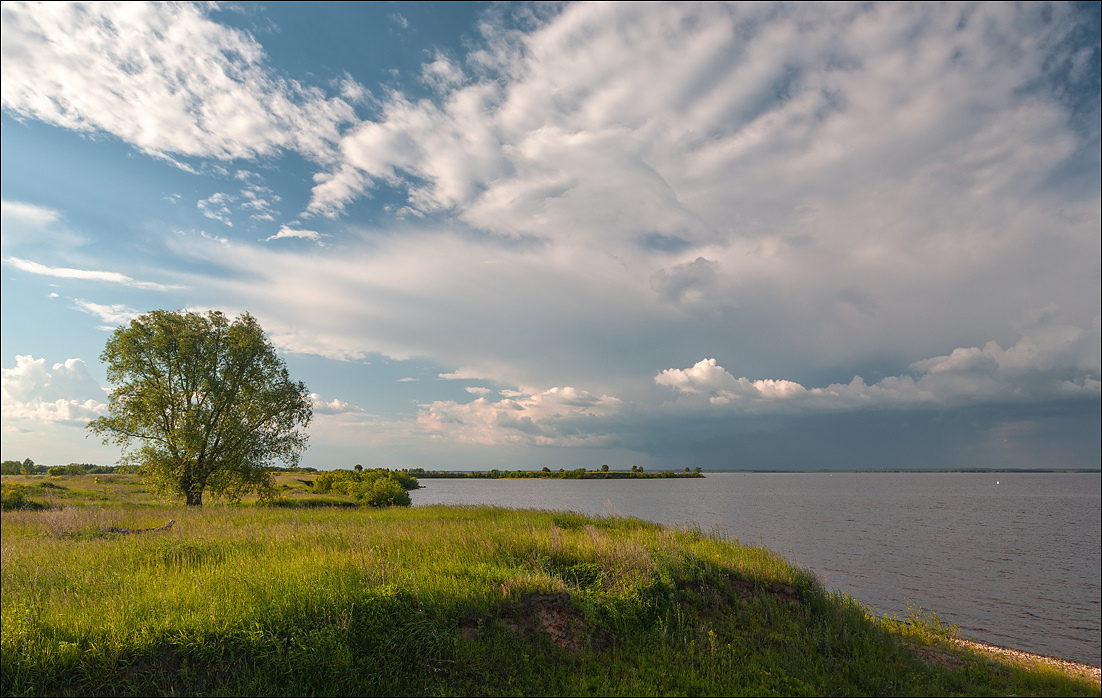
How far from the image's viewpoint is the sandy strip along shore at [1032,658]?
14.9 m

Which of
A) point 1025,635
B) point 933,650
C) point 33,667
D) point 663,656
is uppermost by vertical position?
point 33,667

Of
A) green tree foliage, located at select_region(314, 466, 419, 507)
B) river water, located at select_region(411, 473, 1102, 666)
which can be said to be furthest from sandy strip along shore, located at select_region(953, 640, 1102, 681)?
green tree foliage, located at select_region(314, 466, 419, 507)

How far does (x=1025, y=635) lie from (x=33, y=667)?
91.3ft

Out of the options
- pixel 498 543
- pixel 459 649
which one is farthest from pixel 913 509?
pixel 459 649

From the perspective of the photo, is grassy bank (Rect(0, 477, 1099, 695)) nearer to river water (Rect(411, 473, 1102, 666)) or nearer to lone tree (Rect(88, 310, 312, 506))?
river water (Rect(411, 473, 1102, 666))

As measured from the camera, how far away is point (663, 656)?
29.9ft

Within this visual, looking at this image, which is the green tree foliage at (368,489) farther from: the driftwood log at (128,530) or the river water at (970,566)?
the driftwood log at (128,530)

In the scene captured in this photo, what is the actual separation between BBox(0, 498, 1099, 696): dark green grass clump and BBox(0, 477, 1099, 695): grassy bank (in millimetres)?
37

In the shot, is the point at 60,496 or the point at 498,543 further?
the point at 60,496

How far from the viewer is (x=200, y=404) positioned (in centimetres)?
3462

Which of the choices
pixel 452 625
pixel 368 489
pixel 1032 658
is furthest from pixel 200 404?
pixel 1032 658

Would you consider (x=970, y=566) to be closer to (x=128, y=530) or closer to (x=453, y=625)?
(x=453, y=625)

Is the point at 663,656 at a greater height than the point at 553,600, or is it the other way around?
the point at 553,600

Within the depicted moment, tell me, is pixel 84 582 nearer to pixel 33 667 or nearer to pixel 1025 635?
pixel 33 667
